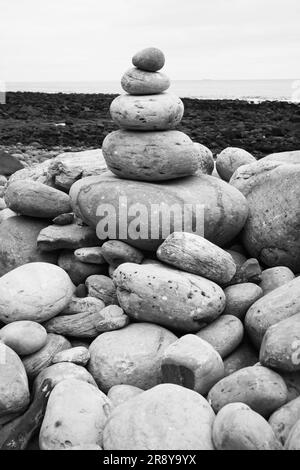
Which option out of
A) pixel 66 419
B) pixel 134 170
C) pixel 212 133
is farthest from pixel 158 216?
pixel 212 133

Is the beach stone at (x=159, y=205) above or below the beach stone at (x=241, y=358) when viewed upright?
above

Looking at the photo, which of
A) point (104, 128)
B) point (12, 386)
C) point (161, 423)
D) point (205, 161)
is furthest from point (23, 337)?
point (104, 128)

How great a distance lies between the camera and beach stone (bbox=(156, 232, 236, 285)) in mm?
6328

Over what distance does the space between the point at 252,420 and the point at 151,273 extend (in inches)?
89.7

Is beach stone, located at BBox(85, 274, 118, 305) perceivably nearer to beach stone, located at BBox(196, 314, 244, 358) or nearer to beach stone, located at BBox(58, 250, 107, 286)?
beach stone, located at BBox(58, 250, 107, 286)

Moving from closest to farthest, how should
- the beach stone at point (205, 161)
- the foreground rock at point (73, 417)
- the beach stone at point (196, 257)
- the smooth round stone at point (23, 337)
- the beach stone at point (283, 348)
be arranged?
the foreground rock at point (73, 417) < the beach stone at point (283, 348) < the smooth round stone at point (23, 337) < the beach stone at point (196, 257) < the beach stone at point (205, 161)

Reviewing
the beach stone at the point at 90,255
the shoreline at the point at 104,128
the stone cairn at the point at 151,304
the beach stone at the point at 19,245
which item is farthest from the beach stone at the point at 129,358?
the shoreline at the point at 104,128

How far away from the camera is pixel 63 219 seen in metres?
7.65

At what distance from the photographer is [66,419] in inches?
179

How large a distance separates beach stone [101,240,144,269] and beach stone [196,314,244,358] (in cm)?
136

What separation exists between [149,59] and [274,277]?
9.80 feet

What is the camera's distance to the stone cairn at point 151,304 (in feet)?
14.7

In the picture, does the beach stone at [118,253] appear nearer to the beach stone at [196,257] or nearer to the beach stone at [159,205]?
the beach stone at [159,205]

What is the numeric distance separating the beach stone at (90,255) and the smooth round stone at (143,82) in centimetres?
202
